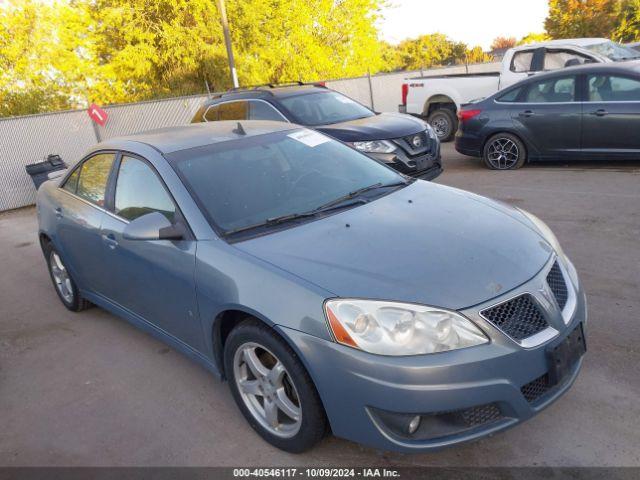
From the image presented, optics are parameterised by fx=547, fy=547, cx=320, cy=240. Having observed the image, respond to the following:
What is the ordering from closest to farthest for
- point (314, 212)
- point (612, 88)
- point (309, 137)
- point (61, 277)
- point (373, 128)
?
point (314, 212), point (309, 137), point (61, 277), point (373, 128), point (612, 88)

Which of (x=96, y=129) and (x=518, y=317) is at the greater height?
(x=96, y=129)

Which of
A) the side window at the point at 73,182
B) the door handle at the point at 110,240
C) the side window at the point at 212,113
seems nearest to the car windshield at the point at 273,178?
the door handle at the point at 110,240

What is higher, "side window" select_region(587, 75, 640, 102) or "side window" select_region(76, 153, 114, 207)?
"side window" select_region(76, 153, 114, 207)

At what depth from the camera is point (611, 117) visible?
7441 mm

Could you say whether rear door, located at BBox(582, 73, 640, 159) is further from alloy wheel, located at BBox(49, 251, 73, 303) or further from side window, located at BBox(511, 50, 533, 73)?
alloy wheel, located at BBox(49, 251, 73, 303)

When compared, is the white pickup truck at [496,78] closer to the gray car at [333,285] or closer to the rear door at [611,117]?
the rear door at [611,117]

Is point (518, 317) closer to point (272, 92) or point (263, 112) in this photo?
point (263, 112)

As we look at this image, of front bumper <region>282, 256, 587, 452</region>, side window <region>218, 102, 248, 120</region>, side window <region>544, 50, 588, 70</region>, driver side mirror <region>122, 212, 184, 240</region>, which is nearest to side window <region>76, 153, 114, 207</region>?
driver side mirror <region>122, 212, 184, 240</region>

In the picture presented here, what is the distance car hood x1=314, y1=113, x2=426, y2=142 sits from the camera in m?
7.22

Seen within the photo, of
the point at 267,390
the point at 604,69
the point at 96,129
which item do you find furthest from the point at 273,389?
the point at 96,129

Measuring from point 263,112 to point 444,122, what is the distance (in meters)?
5.47

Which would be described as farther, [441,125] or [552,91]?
[441,125]

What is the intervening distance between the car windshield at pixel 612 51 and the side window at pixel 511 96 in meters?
3.14

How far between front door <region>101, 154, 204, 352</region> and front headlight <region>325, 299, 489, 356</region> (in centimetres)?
106
